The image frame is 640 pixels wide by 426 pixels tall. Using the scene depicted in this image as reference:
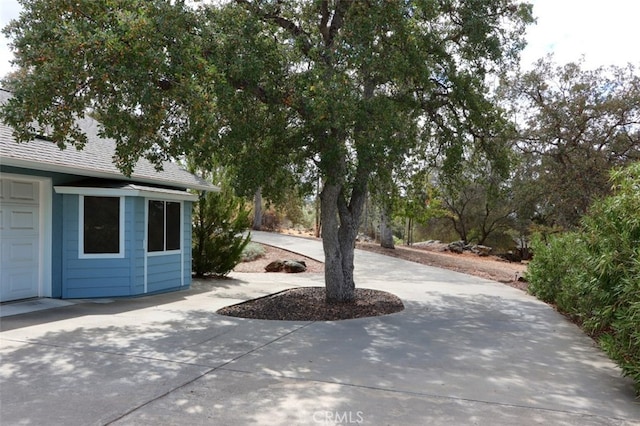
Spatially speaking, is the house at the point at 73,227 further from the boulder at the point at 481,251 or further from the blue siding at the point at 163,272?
the boulder at the point at 481,251

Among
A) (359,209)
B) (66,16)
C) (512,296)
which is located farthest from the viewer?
(512,296)

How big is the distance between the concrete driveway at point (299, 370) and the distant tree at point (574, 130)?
6.91 m

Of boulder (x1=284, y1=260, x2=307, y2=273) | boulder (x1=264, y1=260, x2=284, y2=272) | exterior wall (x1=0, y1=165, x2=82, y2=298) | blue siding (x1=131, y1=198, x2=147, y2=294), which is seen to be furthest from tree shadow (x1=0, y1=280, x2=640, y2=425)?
boulder (x1=264, y1=260, x2=284, y2=272)

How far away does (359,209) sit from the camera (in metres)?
9.62

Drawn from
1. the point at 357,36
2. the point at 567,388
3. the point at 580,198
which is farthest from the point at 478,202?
the point at 567,388

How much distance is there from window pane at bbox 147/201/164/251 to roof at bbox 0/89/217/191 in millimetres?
648

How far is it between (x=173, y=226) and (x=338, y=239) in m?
4.00

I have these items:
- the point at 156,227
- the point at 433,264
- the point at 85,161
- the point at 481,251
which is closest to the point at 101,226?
Result: the point at 156,227

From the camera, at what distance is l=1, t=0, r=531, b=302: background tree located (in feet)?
18.9

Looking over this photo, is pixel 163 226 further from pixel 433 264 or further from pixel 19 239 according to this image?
pixel 433 264

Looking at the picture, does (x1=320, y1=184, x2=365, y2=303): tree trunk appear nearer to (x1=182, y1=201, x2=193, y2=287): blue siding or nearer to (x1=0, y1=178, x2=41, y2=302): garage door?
(x1=182, y1=201, x2=193, y2=287): blue siding

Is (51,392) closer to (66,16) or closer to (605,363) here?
(66,16)

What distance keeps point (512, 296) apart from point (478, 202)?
18.0 m

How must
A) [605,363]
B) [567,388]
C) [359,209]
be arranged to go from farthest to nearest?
[359,209]
[605,363]
[567,388]
